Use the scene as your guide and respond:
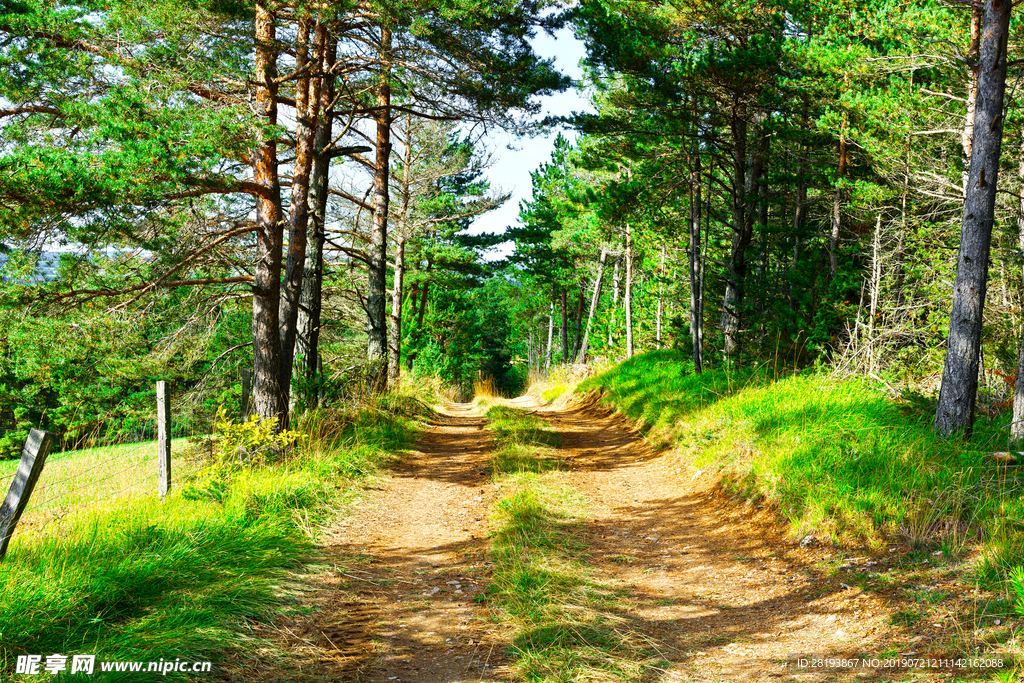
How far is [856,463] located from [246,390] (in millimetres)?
7069

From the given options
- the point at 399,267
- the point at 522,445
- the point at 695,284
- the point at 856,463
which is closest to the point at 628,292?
the point at 399,267

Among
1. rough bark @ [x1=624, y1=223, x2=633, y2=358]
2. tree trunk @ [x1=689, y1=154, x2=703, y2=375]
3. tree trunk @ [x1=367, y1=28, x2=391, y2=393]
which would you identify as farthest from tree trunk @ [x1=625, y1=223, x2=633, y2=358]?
tree trunk @ [x1=367, y1=28, x2=391, y2=393]

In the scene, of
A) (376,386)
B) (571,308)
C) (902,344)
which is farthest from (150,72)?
(571,308)

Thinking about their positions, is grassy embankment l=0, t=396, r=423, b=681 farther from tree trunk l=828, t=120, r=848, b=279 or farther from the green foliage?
tree trunk l=828, t=120, r=848, b=279

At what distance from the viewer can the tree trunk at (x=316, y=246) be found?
9.67 meters

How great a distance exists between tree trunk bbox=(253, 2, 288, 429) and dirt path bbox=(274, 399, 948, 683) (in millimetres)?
2012

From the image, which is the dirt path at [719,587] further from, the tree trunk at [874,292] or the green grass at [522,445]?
the tree trunk at [874,292]

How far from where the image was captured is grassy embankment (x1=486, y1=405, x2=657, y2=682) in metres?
3.35

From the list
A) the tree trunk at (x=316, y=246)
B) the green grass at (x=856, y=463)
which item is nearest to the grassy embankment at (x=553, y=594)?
the green grass at (x=856, y=463)

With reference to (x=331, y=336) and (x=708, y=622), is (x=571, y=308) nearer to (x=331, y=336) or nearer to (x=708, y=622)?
(x=331, y=336)

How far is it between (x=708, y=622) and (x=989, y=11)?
6.26 metres

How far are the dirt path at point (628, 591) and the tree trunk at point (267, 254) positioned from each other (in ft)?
6.60

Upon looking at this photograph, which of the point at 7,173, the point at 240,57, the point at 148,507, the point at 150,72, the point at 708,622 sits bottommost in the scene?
the point at 708,622

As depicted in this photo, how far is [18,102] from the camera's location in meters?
7.17
